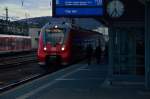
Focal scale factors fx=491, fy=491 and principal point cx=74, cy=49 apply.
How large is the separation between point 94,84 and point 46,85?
2.09 meters

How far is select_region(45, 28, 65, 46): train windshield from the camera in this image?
34.8 meters

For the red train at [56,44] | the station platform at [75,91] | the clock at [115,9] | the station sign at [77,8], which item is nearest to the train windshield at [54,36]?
the red train at [56,44]

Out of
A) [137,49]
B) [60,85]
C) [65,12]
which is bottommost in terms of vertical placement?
[60,85]

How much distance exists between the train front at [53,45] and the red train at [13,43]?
20.5 m

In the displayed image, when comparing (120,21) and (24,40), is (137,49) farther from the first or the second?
(24,40)

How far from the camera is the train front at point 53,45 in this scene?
34.5 m

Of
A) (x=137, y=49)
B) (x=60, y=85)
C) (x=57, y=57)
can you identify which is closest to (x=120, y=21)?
(x=137, y=49)

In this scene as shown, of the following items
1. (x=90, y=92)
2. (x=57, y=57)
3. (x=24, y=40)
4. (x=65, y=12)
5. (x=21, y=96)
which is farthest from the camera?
(x=24, y=40)

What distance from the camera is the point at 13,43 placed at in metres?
62.0

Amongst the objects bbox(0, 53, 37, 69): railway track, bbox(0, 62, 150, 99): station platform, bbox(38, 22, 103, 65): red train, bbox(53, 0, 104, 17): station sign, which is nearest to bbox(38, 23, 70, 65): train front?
bbox(38, 22, 103, 65): red train

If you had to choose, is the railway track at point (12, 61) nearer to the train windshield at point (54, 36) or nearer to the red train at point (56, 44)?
the red train at point (56, 44)

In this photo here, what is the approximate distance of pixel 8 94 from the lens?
17.8 metres

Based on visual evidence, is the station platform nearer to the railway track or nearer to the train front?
the train front

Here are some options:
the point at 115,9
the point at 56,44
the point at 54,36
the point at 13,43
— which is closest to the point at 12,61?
the point at 54,36
